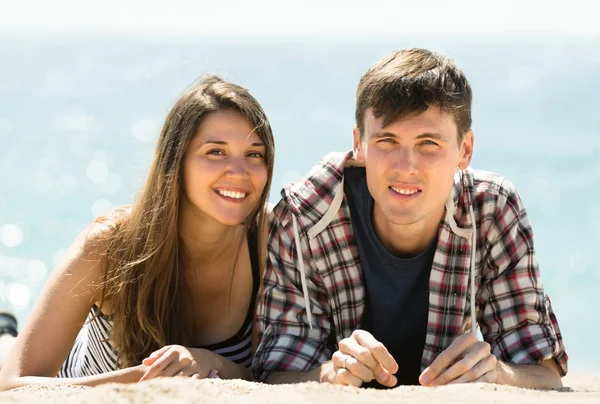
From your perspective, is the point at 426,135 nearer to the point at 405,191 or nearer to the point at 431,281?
the point at 405,191

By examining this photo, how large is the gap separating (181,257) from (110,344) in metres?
0.57

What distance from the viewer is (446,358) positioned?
2.77 m

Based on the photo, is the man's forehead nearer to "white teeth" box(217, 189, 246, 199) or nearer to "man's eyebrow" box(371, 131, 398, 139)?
"man's eyebrow" box(371, 131, 398, 139)

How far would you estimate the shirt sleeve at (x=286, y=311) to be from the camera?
325cm

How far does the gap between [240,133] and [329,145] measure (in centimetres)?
1083

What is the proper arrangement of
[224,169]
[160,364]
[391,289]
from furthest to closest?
[224,169]
[391,289]
[160,364]

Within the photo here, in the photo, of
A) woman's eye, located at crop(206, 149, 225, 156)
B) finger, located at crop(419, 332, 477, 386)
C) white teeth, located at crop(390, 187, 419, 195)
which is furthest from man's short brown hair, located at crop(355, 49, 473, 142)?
finger, located at crop(419, 332, 477, 386)

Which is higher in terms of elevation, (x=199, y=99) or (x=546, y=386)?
(x=199, y=99)

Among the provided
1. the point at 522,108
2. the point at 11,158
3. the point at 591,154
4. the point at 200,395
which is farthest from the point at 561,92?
the point at 200,395

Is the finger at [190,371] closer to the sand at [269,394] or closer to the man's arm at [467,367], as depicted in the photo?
the sand at [269,394]

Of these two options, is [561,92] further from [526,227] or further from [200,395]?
[200,395]

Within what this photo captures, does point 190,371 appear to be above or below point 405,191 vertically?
below

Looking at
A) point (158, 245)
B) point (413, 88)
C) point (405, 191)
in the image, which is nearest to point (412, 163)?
point (405, 191)

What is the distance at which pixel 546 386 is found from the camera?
3.12 metres
